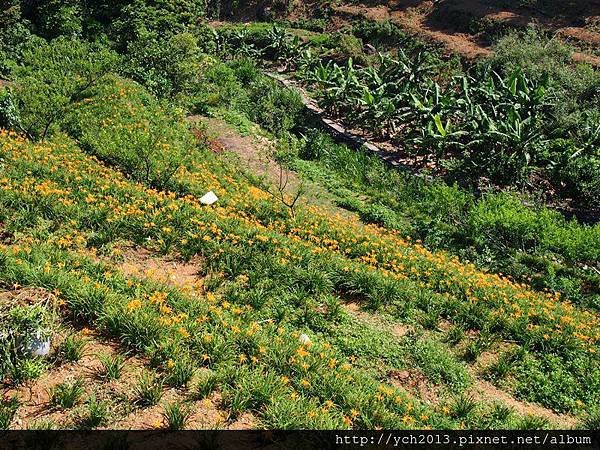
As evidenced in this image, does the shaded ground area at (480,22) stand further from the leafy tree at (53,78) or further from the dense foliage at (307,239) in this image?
the leafy tree at (53,78)

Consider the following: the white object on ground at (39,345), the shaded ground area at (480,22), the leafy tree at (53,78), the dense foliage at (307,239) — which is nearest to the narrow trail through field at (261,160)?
the dense foliage at (307,239)

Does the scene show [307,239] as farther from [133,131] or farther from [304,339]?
[133,131]

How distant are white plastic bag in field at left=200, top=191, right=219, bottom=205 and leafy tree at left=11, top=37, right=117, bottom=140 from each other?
476cm

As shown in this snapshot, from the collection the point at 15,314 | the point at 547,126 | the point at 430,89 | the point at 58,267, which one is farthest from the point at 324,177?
the point at 15,314

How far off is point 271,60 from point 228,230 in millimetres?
21852

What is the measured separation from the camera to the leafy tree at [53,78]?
12.9 m

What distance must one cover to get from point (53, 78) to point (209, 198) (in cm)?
954

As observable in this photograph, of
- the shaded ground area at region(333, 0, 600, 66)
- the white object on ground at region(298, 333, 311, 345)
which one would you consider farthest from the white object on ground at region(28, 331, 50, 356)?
the shaded ground area at region(333, 0, 600, 66)

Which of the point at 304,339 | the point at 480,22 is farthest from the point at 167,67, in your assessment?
the point at 480,22

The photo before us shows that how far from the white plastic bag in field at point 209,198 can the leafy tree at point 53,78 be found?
Answer: 4760 mm

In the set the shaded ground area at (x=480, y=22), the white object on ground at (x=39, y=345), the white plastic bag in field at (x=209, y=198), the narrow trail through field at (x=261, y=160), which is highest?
the shaded ground area at (x=480, y=22)

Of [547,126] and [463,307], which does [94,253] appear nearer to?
[463,307]

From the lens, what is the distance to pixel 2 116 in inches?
475

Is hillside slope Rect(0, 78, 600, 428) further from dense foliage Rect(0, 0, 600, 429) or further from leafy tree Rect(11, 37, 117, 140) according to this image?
leafy tree Rect(11, 37, 117, 140)
